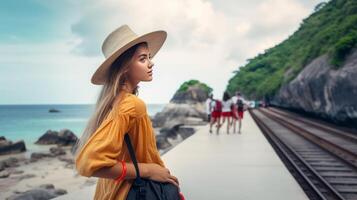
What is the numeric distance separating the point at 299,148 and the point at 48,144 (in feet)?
81.2

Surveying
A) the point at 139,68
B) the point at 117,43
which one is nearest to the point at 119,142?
the point at 139,68

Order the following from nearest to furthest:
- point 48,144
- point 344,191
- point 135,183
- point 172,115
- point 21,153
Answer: point 135,183
point 344,191
point 21,153
point 48,144
point 172,115

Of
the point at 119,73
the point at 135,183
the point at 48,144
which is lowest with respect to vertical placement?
the point at 48,144

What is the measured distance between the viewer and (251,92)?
91.3m

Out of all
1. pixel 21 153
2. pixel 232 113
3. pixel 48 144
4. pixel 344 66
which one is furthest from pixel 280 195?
pixel 48 144

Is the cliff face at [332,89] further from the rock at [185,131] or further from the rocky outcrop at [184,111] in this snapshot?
the rocky outcrop at [184,111]

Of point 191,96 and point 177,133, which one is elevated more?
point 191,96

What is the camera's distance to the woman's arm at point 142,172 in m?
1.81

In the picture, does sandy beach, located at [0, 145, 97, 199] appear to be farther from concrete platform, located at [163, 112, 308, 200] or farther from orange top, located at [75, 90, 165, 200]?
orange top, located at [75, 90, 165, 200]

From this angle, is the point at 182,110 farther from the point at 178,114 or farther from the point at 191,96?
the point at 191,96

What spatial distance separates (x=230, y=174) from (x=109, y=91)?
6.17 metres

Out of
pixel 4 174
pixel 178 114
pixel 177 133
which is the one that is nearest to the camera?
pixel 4 174

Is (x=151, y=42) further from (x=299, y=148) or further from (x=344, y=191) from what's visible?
(x=299, y=148)

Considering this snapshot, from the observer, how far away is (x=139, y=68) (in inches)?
81.4
